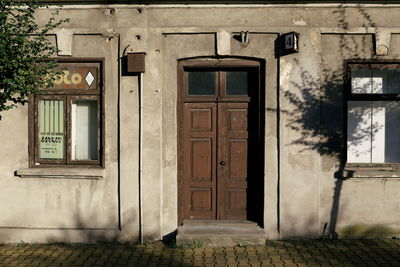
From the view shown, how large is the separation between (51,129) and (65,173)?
2.82ft

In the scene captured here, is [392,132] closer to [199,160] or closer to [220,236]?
[199,160]

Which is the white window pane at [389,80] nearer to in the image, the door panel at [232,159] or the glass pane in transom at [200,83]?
the door panel at [232,159]

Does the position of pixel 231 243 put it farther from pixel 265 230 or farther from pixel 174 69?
pixel 174 69

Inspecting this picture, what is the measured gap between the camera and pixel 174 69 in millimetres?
7137

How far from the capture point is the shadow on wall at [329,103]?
708 cm

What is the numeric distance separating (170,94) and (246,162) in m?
1.75

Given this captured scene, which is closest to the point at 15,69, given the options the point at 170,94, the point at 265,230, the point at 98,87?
the point at 98,87

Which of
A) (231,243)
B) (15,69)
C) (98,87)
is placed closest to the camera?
(15,69)

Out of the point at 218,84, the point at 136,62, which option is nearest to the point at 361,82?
the point at 218,84

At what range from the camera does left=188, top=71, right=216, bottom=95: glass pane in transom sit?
24.3 ft

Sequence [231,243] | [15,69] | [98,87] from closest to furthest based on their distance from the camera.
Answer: [15,69], [231,243], [98,87]

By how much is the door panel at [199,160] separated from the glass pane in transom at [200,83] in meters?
0.23

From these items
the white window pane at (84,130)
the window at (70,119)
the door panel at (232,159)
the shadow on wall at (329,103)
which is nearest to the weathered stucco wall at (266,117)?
the shadow on wall at (329,103)

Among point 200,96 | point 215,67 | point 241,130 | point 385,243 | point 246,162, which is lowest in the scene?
point 385,243
